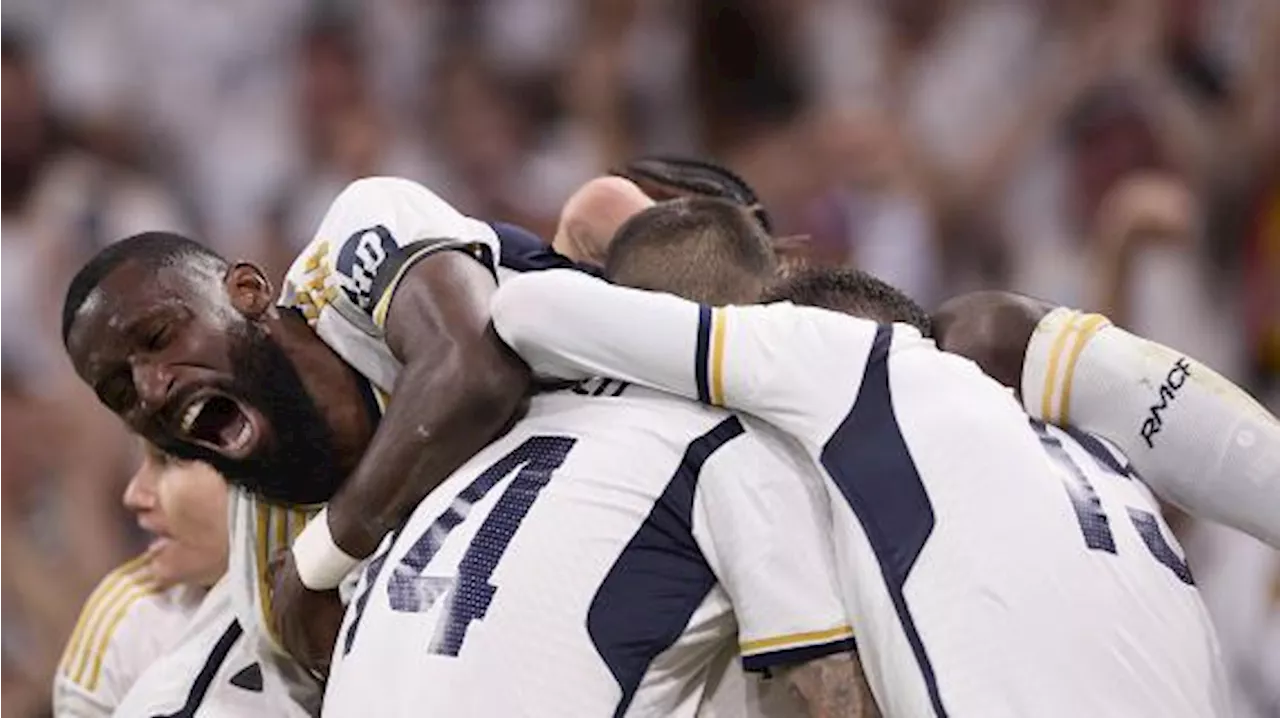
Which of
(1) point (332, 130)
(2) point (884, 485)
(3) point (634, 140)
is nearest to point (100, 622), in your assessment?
(2) point (884, 485)

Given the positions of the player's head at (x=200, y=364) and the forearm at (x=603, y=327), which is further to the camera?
the player's head at (x=200, y=364)

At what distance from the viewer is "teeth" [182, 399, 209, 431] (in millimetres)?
2605

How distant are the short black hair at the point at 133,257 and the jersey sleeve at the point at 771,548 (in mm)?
699

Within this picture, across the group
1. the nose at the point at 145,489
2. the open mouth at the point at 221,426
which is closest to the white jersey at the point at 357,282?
the open mouth at the point at 221,426

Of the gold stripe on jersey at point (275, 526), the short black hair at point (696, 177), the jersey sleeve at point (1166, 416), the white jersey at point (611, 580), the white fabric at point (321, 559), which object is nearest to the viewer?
the white jersey at point (611, 580)

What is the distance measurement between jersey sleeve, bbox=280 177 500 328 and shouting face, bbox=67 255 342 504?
7 cm

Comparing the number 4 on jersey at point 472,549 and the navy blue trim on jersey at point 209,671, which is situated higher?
the number 4 on jersey at point 472,549

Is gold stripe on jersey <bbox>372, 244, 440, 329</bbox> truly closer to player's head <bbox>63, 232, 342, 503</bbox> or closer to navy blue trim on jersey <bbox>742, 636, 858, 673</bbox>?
player's head <bbox>63, 232, 342, 503</bbox>

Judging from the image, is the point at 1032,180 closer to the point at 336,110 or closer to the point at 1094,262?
the point at 1094,262

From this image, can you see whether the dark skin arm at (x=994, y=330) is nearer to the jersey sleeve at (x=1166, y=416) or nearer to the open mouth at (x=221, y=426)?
the jersey sleeve at (x=1166, y=416)

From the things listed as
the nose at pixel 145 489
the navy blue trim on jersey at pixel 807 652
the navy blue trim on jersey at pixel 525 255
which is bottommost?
the nose at pixel 145 489

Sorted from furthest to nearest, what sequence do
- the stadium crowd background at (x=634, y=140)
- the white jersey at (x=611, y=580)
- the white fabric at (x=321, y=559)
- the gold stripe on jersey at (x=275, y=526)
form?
the stadium crowd background at (x=634, y=140), the gold stripe on jersey at (x=275, y=526), the white fabric at (x=321, y=559), the white jersey at (x=611, y=580)

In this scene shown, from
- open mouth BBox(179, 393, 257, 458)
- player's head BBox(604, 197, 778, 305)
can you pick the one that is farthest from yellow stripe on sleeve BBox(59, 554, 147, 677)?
player's head BBox(604, 197, 778, 305)

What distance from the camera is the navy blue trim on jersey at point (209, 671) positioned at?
9.27 ft
